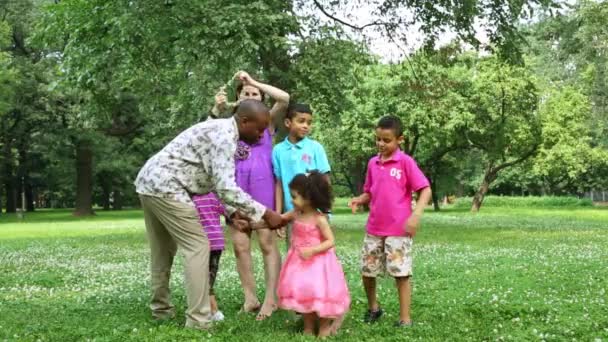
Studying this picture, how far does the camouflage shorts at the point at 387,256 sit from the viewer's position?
6.43 m

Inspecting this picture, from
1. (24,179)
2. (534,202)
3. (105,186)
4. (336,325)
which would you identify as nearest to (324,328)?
(336,325)

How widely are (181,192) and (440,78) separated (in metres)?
19.7

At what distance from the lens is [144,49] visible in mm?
19156

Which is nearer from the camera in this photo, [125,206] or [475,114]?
[475,114]

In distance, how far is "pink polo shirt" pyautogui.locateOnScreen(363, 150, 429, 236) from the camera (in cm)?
650

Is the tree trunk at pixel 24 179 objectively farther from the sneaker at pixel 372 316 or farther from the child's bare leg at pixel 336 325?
the child's bare leg at pixel 336 325

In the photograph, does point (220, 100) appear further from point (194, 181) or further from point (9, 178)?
point (9, 178)

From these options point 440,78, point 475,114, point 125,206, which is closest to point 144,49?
point 440,78

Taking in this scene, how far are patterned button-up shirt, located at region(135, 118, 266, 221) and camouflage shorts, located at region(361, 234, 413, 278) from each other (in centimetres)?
134

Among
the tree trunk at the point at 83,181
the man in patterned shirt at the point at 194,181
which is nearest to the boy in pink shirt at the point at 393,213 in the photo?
the man in patterned shirt at the point at 194,181

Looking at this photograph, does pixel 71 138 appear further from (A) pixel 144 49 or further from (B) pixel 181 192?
(B) pixel 181 192

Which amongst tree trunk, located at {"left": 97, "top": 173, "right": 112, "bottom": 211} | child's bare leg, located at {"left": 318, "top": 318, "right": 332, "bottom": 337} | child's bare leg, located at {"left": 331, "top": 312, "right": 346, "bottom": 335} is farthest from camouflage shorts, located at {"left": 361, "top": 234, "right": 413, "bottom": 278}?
tree trunk, located at {"left": 97, "top": 173, "right": 112, "bottom": 211}

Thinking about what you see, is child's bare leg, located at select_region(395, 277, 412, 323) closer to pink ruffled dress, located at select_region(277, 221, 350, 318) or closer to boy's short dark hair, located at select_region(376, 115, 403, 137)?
pink ruffled dress, located at select_region(277, 221, 350, 318)

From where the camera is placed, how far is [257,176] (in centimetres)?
692
